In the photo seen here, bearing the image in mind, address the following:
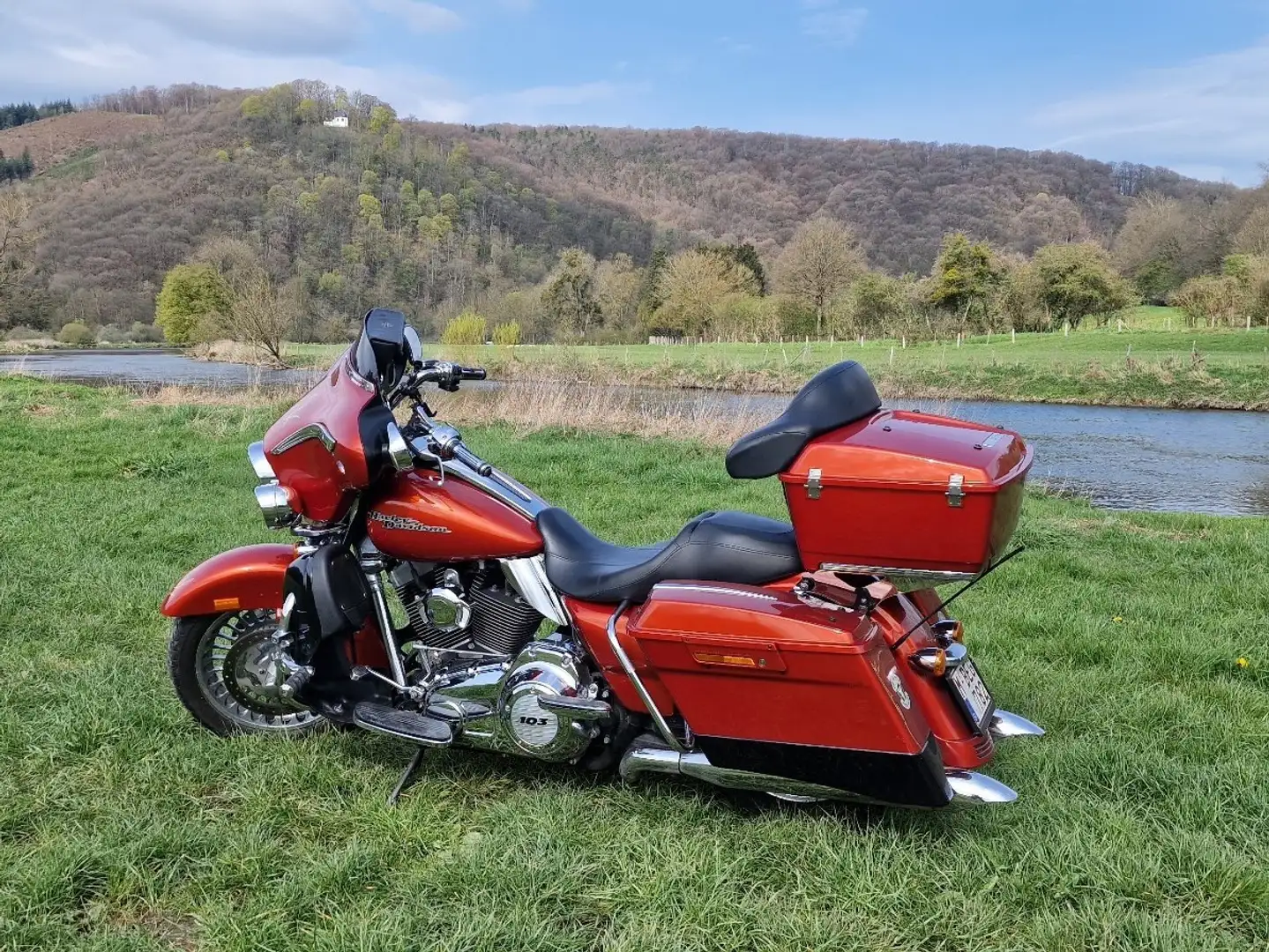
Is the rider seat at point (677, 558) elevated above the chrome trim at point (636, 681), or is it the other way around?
the rider seat at point (677, 558)

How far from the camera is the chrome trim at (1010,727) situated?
9.48 ft

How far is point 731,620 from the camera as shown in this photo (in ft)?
7.94

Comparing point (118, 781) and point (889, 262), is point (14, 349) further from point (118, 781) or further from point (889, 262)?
point (889, 262)

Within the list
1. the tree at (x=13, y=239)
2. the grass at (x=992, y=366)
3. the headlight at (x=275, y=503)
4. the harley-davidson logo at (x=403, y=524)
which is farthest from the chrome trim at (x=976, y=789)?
the tree at (x=13, y=239)

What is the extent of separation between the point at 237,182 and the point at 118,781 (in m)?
79.5

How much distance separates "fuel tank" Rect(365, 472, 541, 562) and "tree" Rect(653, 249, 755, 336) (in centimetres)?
4433

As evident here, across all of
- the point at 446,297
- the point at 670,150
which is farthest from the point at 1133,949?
the point at 670,150

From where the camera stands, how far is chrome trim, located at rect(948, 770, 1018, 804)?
8.06 feet

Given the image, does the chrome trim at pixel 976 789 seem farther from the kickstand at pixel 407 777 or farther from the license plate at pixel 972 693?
the kickstand at pixel 407 777

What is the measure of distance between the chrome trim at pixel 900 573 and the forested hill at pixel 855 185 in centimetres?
6487

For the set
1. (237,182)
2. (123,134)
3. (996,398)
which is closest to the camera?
(996,398)

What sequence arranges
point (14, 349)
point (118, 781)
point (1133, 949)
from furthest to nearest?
point (14, 349), point (118, 781), point (1133, 949)

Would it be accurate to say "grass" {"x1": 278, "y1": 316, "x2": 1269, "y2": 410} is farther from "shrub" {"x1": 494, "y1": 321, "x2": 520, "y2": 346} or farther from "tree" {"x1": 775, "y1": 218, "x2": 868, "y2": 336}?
"tree" {"x1": 775, "y1": 218, "x2": 868, "y2": 336}

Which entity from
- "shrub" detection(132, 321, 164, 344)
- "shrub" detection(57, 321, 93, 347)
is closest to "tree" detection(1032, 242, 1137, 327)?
"shrub" detection(57, 321, 93, 347)
